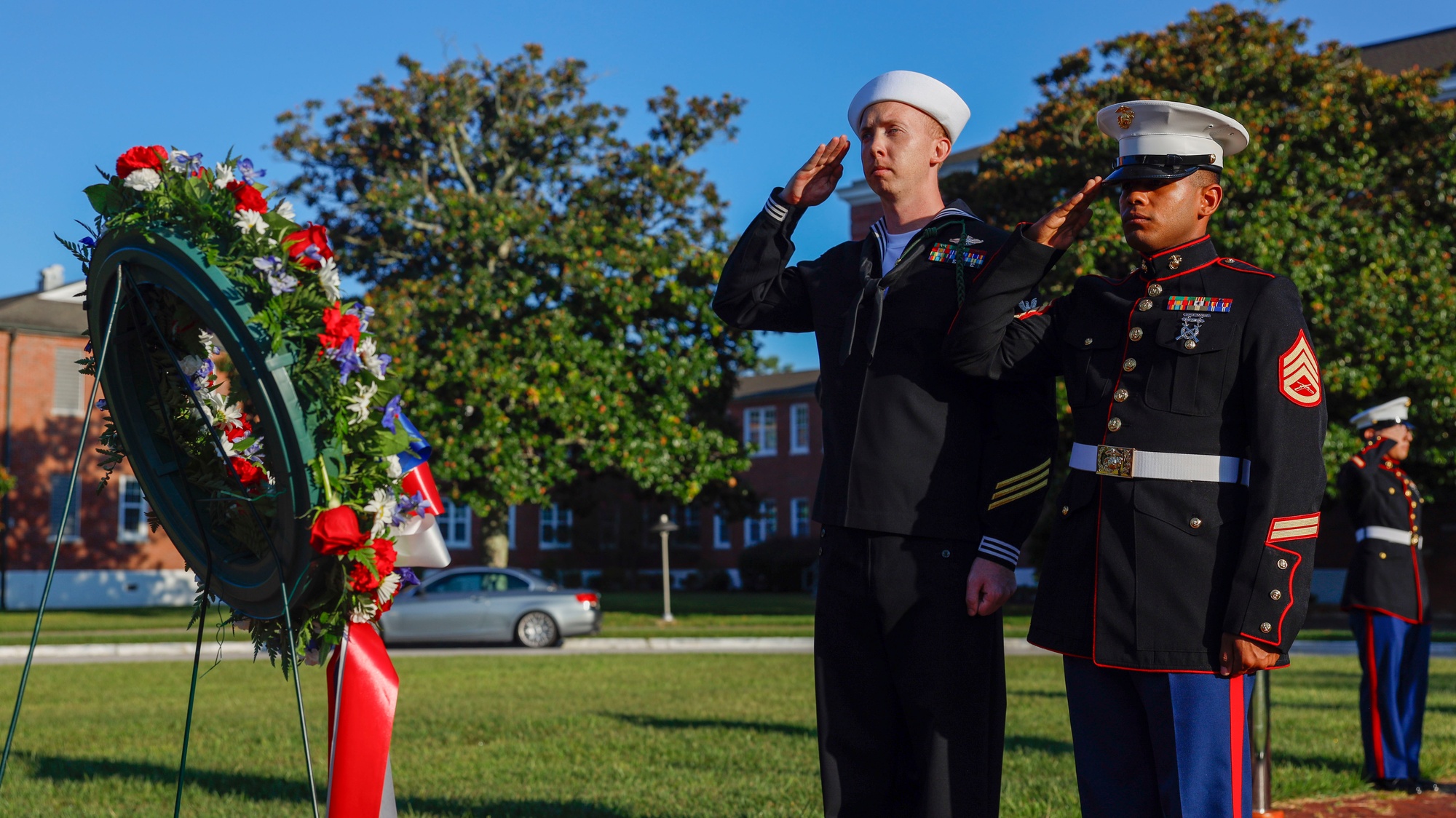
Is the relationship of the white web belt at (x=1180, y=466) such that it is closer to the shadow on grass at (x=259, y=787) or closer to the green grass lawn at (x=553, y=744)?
the green grass lawn at (x=553, y=744)

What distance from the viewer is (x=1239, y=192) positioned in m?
21.0

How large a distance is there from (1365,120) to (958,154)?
18.1 m

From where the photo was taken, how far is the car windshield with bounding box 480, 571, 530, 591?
21859 millimetres

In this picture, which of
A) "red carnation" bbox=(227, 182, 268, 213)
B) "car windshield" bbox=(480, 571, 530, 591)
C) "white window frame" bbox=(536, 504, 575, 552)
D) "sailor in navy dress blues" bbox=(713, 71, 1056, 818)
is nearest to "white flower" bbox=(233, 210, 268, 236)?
"red carnation" bbox=(227, 182, 268, 213)

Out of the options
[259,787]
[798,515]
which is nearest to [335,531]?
[259,787]

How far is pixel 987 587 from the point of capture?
3072mm

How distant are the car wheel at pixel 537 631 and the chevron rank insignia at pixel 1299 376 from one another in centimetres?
1943

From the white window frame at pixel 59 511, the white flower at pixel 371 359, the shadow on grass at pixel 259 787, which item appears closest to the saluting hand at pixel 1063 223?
the white flower at pixel 371 359

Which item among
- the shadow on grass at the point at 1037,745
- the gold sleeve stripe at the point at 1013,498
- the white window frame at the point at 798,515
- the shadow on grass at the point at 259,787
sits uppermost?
the white window frame at the point at 798,515

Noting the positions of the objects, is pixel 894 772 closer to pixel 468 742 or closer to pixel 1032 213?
pixel 468 742

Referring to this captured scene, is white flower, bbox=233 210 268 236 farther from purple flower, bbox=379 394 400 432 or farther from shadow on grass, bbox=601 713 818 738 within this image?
shadow on grass, bbox=601 713 818 738

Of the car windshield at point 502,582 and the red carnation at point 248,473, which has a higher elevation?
the red carnation at point 248,473

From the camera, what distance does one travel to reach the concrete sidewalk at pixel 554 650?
18627 mm

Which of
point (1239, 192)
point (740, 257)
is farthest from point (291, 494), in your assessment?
point (1239, 192)
